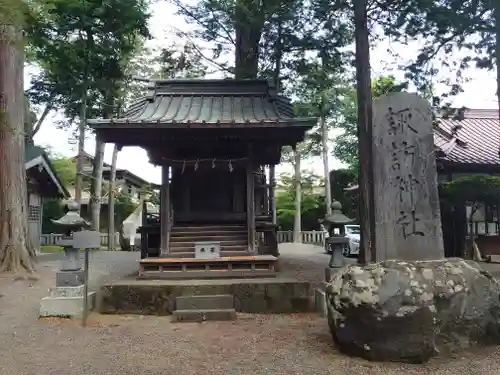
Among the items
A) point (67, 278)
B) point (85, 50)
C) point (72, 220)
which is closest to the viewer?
point (67, 278)

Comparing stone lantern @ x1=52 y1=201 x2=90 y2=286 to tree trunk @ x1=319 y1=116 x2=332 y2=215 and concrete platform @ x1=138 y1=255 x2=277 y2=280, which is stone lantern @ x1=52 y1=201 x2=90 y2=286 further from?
tree trunk @ x1=319 y1=116 x2=332 y2=215

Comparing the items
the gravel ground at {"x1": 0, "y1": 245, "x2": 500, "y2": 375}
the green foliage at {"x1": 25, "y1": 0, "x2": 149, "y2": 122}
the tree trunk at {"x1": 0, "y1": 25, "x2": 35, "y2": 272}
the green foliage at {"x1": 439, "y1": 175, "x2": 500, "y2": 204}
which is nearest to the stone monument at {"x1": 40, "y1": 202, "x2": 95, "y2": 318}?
the gravel ground at {"x1": 0, "y1": 245, "x2": 500, "y2": 375}

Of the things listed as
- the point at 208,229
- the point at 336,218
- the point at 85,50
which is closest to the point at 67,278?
the point at 208,229

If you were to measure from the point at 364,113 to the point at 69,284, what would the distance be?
766 centimetres

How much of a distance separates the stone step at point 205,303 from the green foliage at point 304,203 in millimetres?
23745

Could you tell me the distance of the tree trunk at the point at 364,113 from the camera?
11039 mm

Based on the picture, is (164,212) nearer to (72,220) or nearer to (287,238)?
(72,220)

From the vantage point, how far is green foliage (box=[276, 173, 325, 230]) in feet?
106

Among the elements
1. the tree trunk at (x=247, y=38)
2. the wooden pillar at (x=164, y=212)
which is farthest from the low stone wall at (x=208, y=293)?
the tree trunk at (x=247, y=38)

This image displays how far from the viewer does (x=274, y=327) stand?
24.5 ft

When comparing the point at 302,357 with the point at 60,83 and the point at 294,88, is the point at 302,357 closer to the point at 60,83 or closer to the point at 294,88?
the point at 294,88

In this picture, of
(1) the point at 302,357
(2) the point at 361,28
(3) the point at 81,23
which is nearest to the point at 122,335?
(1) the point at 302,357

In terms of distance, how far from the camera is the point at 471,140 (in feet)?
61.5

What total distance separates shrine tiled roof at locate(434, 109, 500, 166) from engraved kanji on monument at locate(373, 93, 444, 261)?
30.7ft
